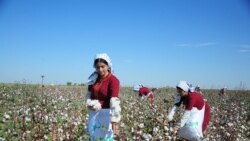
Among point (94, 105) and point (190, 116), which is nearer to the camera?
point (94, 105)

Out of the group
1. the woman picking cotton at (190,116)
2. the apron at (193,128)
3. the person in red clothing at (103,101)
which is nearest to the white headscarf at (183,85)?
the woman picking cotton at (190,116)

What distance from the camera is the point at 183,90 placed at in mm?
5586

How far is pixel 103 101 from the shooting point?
13.5 feet

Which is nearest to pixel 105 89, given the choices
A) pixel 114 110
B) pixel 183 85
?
pixel 114 110

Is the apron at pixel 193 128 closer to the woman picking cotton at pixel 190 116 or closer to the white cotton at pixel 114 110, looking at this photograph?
the woman picking cotton at pixel 190 116

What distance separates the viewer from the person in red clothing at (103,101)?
3982 mm

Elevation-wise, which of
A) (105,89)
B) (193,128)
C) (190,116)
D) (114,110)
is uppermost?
(105,89)

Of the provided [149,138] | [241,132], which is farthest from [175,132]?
[241,132]

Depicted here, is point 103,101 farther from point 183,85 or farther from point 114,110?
point 183,85

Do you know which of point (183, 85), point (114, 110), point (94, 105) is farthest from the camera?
point (183, 85)

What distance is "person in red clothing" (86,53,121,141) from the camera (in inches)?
157

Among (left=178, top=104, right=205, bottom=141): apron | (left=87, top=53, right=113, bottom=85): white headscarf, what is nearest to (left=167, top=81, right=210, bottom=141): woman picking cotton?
(left=178, top=104, right=205, bottom=141): apron

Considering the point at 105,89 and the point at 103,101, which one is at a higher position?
the point at 105,89

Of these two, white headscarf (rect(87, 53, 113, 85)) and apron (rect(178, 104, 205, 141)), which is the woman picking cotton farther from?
white headscarf (rect(87, 53, 113, 85))
